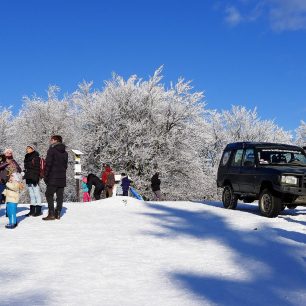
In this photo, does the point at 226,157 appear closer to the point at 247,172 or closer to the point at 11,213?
the point at 247,172

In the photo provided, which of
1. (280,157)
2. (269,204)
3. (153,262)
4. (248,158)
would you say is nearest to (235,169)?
(248,158)

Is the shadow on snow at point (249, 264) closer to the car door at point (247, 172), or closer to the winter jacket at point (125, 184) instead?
the car door at point (247, 172)

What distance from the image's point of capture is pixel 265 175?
11.7 m

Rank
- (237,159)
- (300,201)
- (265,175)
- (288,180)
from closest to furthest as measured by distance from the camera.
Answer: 1. (288,180)
2. (300,201)
3. (265,175)
4. (237,159)

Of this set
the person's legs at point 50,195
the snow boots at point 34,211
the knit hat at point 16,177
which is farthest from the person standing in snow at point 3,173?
the person's legs at point 50,195

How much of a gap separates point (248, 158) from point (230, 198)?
152 centimetres

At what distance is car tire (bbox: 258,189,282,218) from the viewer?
1123 cm

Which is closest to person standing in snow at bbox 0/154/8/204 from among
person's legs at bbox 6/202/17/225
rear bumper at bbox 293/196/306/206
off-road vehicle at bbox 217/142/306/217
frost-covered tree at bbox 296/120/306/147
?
person's legs at bbox 6/202/17/225

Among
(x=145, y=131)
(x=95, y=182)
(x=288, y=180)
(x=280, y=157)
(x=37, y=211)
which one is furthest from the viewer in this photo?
(x=145, y=131)

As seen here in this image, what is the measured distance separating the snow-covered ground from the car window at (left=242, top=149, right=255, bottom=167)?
1.90 m

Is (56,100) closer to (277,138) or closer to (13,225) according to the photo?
Result: (277,138)

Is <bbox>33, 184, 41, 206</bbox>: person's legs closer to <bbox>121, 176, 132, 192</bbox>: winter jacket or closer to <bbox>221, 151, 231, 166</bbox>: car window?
<bbox>221, 151, 231, 166</bbox>: car window

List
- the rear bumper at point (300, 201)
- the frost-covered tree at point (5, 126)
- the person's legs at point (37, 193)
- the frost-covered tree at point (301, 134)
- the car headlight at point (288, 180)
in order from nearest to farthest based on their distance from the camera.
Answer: the person's legs at point (37, 193)
the car headlight at point (288, 180)
the rear bumper at point (300, 201)
the frost-covered tree at point (5, 126)
the frost-covered tree at point (301, 134)

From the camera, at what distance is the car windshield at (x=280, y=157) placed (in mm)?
12445
